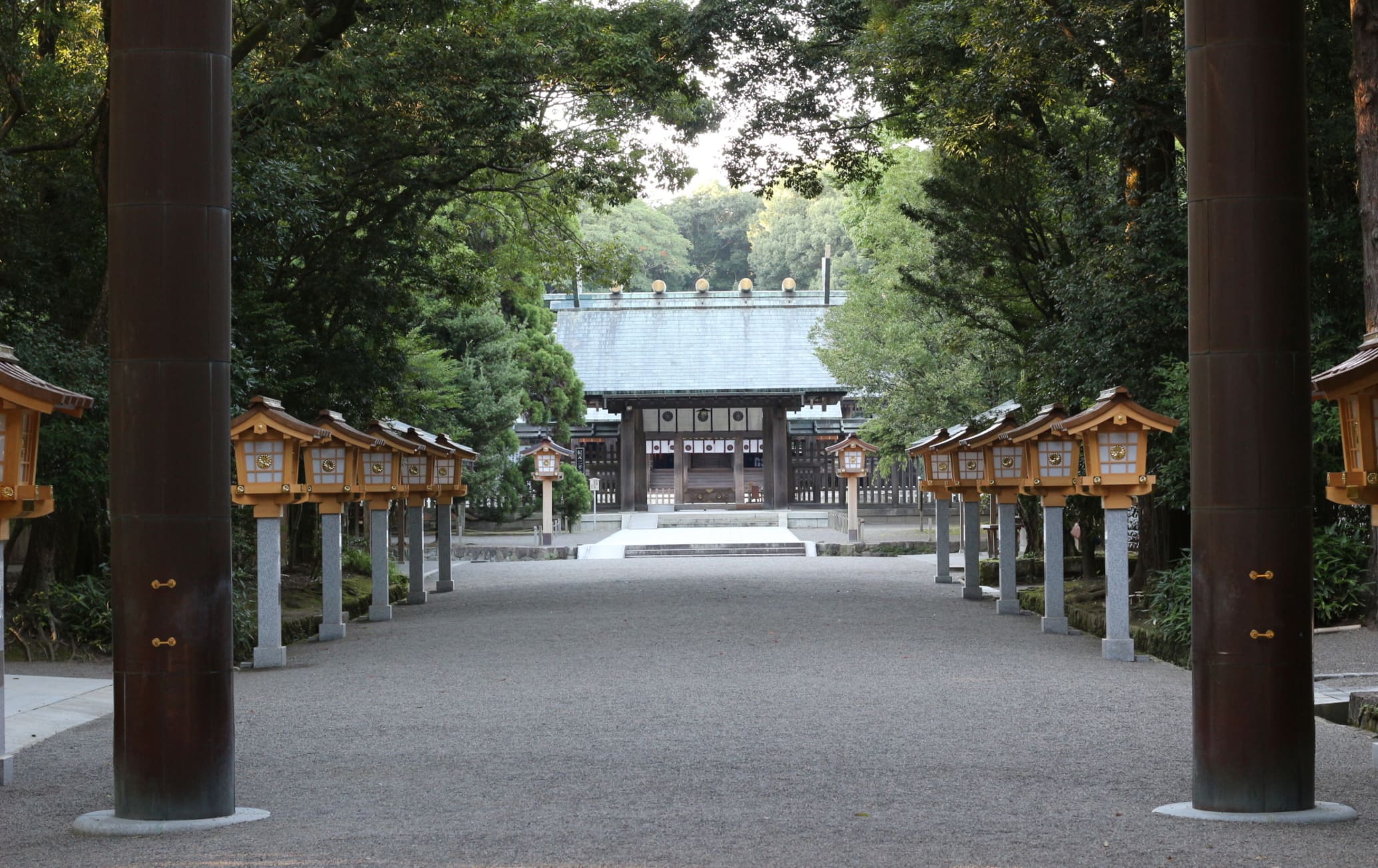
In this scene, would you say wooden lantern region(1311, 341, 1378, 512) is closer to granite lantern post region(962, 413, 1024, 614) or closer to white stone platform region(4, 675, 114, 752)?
white stone platform region(4, 675, 114, 752)

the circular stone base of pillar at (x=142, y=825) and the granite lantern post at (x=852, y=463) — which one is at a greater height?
the granite lantern post at (x=852, y=463)

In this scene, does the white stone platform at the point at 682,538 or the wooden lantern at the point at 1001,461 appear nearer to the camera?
the wooden lantern at the point at 1001,461

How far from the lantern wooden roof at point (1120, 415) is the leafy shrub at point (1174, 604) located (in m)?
1.39

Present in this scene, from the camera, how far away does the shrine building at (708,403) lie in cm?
3688

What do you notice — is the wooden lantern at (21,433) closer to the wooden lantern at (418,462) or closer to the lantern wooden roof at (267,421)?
the lantern wooden roof at (267,421)

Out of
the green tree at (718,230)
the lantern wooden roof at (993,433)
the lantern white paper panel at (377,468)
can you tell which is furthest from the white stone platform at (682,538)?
the green tree at (718,230)

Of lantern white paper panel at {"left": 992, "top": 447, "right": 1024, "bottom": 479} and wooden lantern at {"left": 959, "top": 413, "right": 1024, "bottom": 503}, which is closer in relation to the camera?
wooden lantern at {"left": 959, "top": 413, "right": 1024, "bottom": 503}

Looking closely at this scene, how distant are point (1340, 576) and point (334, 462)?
9.16 metres

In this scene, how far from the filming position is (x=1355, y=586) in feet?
37.7

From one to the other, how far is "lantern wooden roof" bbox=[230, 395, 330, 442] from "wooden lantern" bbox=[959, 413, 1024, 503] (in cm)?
719

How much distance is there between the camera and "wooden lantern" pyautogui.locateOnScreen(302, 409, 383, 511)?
12.6 metres

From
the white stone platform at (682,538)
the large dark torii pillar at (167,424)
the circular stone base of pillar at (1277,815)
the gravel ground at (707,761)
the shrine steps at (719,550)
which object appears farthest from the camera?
the white stone platform at (682,538)

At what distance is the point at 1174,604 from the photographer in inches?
461

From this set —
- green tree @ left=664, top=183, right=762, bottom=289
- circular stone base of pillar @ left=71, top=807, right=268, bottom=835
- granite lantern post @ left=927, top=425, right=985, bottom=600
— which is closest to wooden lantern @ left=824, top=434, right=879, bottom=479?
granite lantern post @ left=927, top=425, right=985, bottom=600
